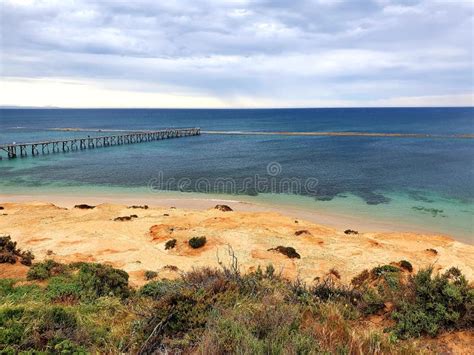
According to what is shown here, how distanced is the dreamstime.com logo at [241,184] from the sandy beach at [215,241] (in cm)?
846

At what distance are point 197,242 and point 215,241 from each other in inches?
43.9

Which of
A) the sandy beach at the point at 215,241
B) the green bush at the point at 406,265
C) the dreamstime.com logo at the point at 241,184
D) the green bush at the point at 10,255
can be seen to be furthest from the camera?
the dreamstime.com logo at the point at 241,184

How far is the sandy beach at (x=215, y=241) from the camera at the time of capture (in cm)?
1639

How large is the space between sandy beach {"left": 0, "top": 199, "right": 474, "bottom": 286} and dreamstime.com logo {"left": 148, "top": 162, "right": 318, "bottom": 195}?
846cm

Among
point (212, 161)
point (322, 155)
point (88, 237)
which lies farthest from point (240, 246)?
point (322, 155)

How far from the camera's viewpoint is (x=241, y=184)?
3834cm

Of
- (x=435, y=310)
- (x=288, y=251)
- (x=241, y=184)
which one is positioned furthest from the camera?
(x=241, y=184)

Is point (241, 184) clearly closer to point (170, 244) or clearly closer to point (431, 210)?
point (431, 210)

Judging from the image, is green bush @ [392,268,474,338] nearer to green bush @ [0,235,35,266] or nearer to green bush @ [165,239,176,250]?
green bush @ [165,239,176,250]

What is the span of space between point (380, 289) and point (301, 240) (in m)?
10.9

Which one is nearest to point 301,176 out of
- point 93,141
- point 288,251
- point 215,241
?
point 215,241

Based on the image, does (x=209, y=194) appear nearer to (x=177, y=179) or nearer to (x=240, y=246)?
(x=177, y=179)

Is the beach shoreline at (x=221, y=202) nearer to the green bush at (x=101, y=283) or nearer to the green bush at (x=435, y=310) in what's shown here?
the green bush at (x=435, y=310)

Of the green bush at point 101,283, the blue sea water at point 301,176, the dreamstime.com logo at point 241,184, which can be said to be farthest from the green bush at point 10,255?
the dreamstime.com logo at point 241,184
